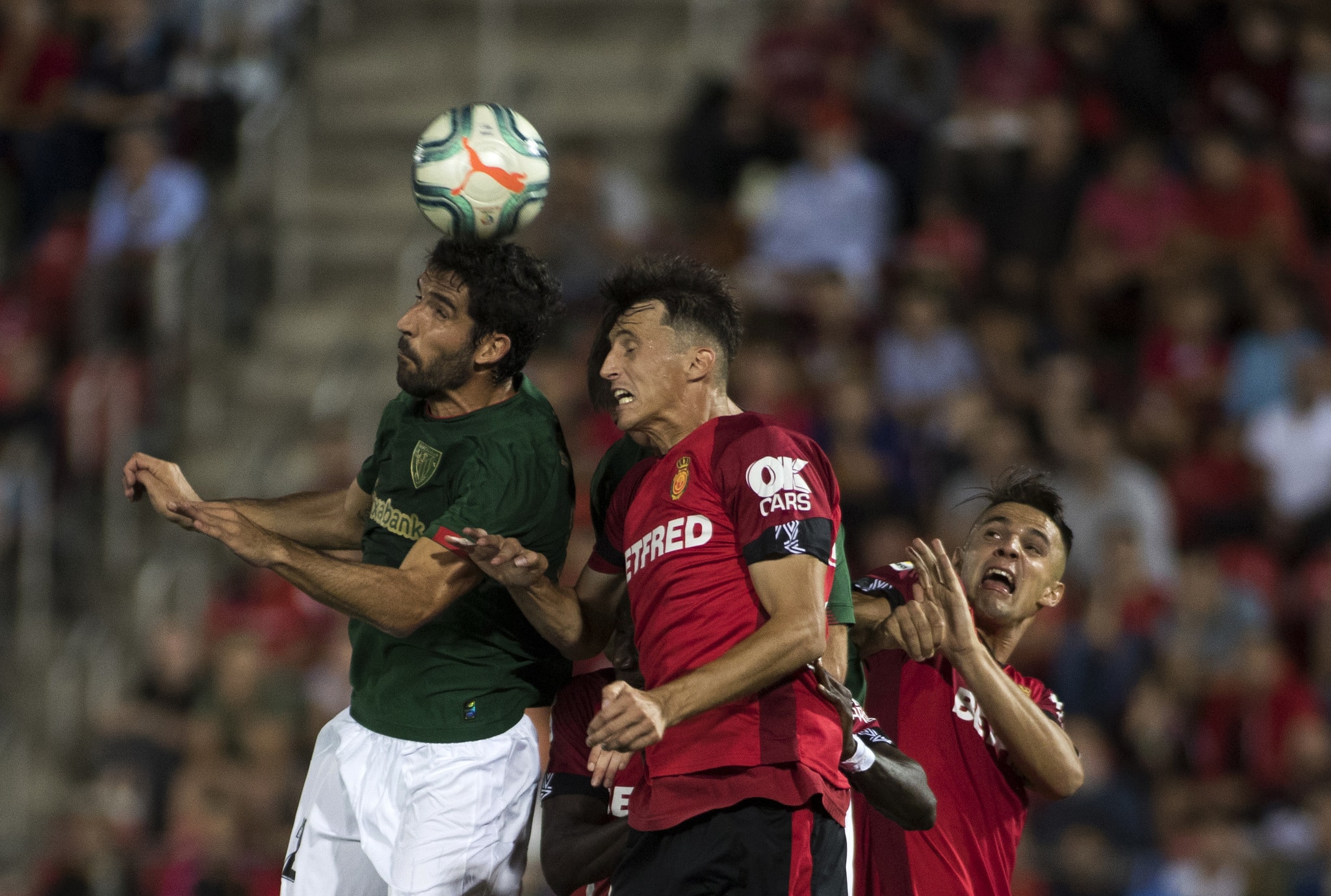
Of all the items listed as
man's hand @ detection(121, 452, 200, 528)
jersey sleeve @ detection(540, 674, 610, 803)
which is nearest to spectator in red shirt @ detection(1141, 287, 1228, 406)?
jersey sleeve @ detection(540, 674, 610, 803)

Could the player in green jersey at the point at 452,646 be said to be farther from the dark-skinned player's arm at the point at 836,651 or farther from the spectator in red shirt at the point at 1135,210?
the spectator in red shirt at the point at 1135,210

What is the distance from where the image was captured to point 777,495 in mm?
4355

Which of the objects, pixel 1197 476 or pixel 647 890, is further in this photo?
pixel 1197 476

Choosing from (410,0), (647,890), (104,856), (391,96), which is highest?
(410,0)

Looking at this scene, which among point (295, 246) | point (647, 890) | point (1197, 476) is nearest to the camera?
point (647, 890)

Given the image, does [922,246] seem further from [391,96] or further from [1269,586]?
[391,96]

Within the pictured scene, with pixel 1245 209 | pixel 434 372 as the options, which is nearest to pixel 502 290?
pixel 434 372

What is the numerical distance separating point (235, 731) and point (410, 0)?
6.25 metres

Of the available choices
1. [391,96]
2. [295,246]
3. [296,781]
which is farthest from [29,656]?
[391,96]

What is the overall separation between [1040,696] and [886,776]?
2.74ft

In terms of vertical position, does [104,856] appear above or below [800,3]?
below

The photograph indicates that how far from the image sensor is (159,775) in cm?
970

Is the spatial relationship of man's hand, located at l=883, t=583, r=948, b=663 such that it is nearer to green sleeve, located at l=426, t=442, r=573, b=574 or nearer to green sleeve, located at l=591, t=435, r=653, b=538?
green sleeve, located at l=591, t=435, r=653, b=538

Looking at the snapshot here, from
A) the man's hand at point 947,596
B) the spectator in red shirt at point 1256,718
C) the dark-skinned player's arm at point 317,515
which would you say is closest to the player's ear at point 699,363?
the man's hand at point 947,596
